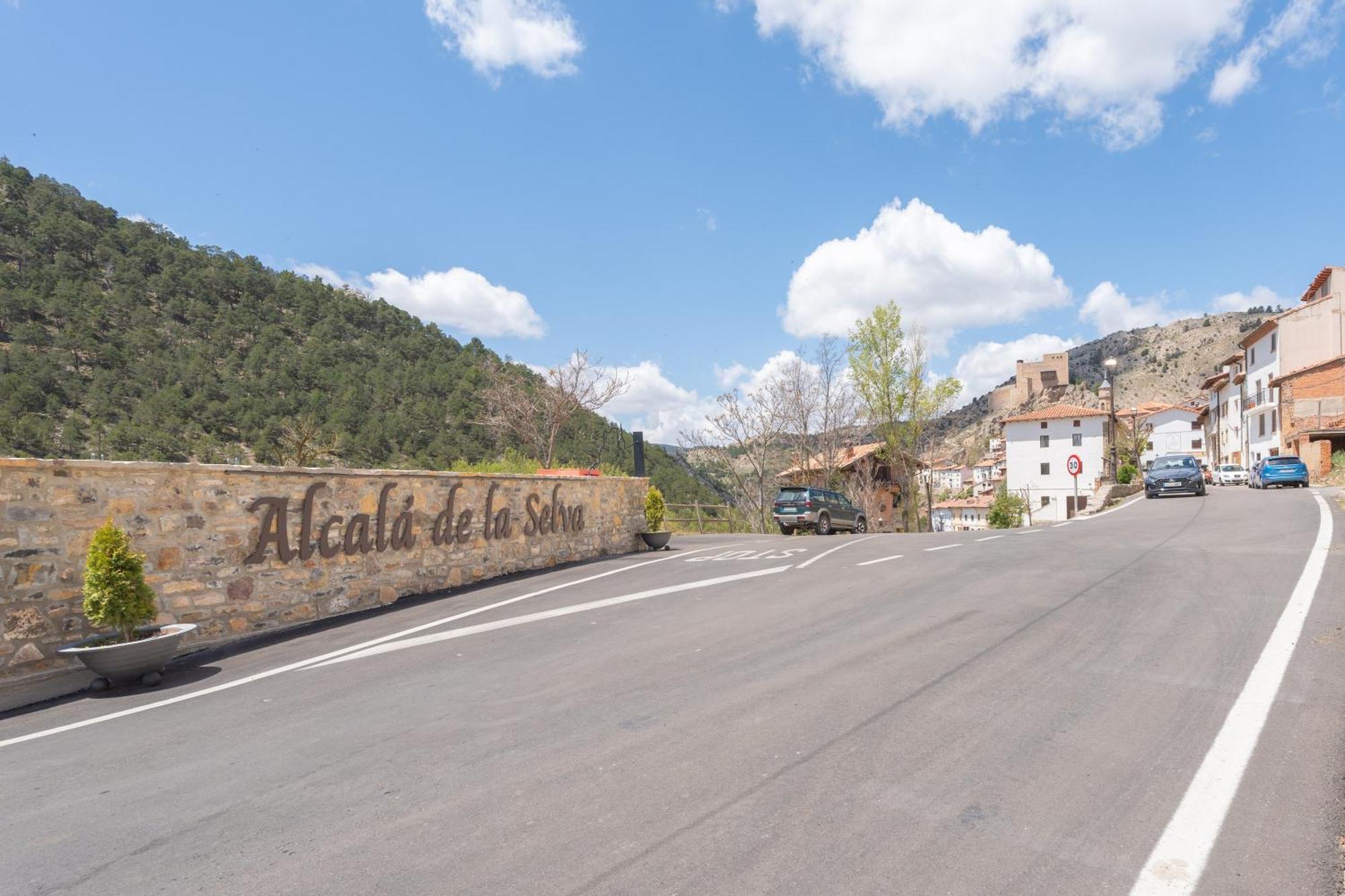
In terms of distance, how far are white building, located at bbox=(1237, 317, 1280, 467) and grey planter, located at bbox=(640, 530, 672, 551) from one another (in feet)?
153

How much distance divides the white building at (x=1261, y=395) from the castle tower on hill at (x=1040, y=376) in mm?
80167

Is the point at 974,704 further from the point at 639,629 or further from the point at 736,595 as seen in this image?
the point at 736,595

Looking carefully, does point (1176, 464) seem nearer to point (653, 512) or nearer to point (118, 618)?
point (653, 512)

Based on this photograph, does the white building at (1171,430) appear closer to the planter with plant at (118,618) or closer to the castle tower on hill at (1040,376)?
the castle tower on hill at (1040,376)

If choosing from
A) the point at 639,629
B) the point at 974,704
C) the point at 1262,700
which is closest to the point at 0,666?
the point at 639,629

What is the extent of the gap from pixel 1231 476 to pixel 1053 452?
22015 mm

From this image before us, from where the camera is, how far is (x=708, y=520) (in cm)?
2984

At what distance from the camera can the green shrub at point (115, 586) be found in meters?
6.23

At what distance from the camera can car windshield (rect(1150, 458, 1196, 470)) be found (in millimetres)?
28812

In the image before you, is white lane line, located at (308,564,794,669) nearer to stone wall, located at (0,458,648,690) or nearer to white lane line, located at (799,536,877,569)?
white lane line, located at (799,536,877,569)

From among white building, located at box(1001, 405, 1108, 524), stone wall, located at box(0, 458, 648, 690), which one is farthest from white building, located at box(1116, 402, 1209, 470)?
stone wall, located at box(0, 458, 648, 690)

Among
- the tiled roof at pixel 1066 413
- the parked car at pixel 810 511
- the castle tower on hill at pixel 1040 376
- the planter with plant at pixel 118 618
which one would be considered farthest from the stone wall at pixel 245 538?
the castle tower on hill at pixel 1040 376

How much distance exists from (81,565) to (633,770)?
6259 mm

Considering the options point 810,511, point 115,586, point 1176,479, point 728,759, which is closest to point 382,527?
point 115,586
